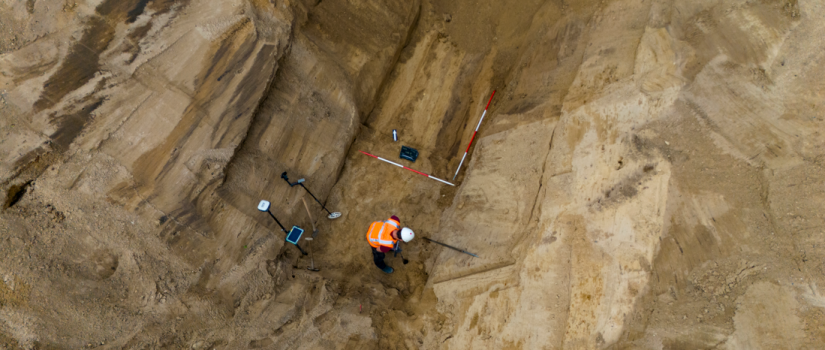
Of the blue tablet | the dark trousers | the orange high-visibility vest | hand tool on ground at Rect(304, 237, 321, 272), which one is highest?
the orange high-visibility vest

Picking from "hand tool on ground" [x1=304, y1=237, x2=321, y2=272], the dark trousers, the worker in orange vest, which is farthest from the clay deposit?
the worker in orange vest

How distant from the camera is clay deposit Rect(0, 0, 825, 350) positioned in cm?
381

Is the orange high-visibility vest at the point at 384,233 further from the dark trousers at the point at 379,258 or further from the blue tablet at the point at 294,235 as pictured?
the blue tablet at the point at 294,235

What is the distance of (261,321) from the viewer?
→ 15.1 feet

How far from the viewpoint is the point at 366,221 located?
5.82m

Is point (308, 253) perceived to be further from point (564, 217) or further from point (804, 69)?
point (804, 69)

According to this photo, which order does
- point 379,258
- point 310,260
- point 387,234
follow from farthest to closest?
point 310,260 < point 379,258 < point 387,234

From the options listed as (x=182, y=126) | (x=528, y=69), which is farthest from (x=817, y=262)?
(x=182, y=126)

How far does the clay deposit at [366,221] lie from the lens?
3.81 m

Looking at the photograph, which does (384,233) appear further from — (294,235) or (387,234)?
(294,235)

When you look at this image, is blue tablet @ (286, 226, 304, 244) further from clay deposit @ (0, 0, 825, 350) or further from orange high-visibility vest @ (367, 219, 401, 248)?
orange high-visibility vest @ (367, 219, 401, 248)

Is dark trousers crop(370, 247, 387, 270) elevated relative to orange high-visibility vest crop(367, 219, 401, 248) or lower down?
lower down

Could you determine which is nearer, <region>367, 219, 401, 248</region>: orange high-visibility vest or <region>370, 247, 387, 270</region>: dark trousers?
<region>367, 219, 401, 248</region>: orange high-visibility vest

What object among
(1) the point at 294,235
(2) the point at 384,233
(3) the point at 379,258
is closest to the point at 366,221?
(3) the point at 379,258
